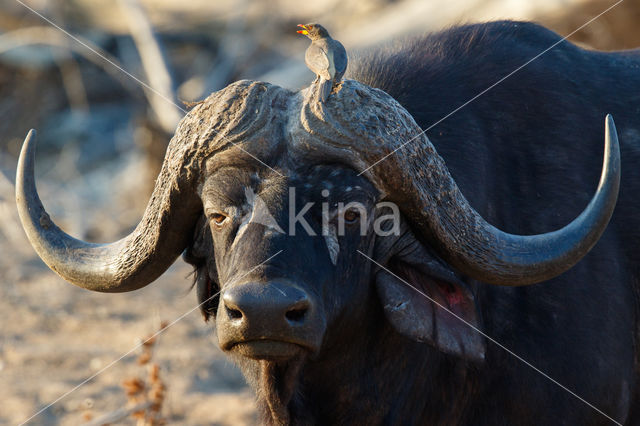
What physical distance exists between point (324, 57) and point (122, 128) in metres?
9.53

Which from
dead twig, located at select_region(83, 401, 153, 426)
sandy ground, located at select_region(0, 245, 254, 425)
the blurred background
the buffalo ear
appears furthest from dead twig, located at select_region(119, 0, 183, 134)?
the buffalo ear

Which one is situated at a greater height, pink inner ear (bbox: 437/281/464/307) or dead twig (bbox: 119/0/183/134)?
dead twig (bbox: 119/0/183/134)

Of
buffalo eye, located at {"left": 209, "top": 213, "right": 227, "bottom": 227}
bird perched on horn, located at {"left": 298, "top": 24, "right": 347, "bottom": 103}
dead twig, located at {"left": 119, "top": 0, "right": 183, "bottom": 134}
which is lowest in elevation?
buffalo eye, located at {"left": 209, "top": 213, "right": 227, "bottom": 227}

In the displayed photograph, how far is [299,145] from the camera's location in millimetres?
2992

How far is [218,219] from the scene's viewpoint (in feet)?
10.2

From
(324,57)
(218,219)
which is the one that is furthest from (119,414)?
(324,57)

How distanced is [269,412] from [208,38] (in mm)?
9116

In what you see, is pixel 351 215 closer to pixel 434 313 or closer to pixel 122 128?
pixel 434 313

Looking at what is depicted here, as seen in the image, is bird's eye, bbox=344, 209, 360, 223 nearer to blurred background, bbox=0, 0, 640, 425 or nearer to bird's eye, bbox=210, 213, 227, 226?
bird's eye, bbox=210, 213, 227, 226

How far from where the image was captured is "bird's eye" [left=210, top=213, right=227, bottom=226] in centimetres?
309

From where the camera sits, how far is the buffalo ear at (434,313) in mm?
3168

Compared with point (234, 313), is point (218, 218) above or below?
above

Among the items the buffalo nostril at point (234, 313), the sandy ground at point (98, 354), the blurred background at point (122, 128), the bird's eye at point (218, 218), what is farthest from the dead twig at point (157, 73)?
the buffalo nostril at point (234, 313)

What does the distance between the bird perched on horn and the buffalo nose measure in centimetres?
72
